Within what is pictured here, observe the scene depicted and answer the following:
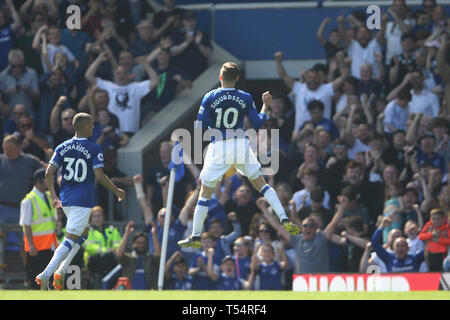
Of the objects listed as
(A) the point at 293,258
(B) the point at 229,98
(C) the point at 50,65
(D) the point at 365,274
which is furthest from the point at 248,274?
(C) the point at 50,65

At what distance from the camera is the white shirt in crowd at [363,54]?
61.0 ft

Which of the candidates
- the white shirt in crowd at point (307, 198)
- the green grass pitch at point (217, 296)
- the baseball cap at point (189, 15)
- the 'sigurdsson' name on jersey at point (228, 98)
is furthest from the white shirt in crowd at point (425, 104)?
the green grass pitch at point (217, 296)

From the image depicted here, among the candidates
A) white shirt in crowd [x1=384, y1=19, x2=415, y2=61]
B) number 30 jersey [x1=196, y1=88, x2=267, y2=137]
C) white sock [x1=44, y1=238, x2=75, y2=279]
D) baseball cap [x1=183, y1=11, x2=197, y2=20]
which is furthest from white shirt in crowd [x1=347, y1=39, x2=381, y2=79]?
white sock [x1=44, y1=238, x2=75, y2=279]

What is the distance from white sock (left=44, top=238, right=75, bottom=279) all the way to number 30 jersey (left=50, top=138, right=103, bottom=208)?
1.41 ft

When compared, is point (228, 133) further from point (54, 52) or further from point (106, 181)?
point (54, 52)

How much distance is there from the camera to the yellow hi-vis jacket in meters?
14.7

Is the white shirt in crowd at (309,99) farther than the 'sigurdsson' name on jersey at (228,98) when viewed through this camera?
Yes

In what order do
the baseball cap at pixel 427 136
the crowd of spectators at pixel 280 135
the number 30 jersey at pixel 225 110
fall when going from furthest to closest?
the baseball cap at pixel 427 136 < the crowd of spectators at pixel 280 135 < the number 30 jersey at pixel 225 110

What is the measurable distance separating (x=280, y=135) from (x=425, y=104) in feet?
7.54

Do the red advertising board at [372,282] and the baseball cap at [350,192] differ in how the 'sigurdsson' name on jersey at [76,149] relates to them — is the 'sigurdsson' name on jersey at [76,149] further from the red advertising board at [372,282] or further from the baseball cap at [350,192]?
the baseball cap at [350,192]

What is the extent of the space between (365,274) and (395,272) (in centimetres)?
58

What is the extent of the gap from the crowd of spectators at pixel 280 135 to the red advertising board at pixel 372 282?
95 cm

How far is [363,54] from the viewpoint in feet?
61.1
